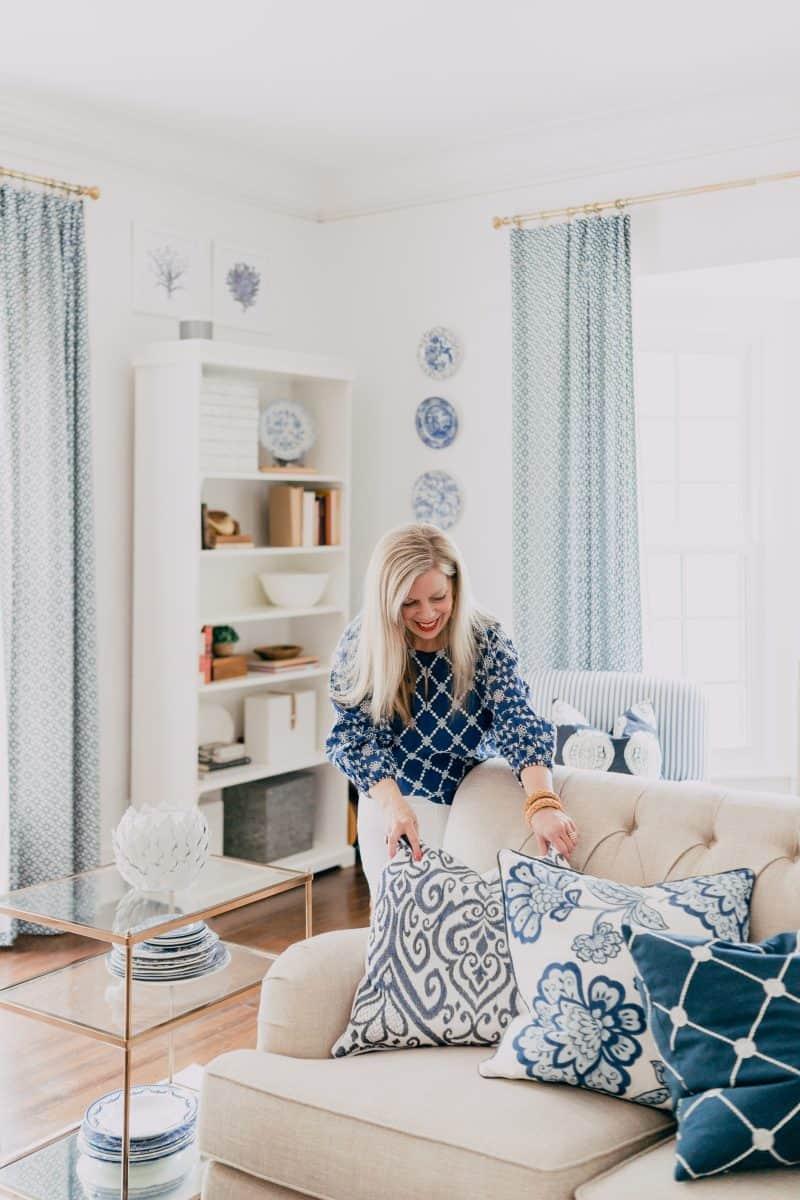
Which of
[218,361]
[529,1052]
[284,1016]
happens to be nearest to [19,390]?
[218,361]

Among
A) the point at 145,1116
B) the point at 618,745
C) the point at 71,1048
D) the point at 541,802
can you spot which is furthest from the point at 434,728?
the point at 71,1048

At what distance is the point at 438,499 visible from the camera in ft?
16.1

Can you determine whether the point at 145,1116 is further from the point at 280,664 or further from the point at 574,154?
the point at 574,154

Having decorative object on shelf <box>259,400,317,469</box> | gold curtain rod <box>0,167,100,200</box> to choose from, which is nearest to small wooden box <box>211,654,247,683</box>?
decorative object on shelf <box>259,400,317,469</box>

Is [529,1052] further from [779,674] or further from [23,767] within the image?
[779,674]

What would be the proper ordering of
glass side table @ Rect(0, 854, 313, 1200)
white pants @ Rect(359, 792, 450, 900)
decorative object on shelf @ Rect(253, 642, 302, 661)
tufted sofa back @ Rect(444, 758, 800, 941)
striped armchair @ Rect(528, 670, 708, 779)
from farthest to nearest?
decorative object on shelf @ Rect(253, 642, 302, 661) < striped armchair @ Rect(528, 670, 708, 779) < white pants @ Rect(359, 792, 450, 900) < glass side table @ Rect(0, 854, 313, 1200) < tufted sofa back @ Rect(444, 758, 800, 941)

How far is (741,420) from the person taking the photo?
479cm

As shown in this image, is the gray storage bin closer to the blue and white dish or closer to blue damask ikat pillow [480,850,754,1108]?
the blue and white dish

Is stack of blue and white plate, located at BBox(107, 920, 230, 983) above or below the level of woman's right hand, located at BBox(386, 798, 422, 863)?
below

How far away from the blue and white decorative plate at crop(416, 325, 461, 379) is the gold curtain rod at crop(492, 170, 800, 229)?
478 mm

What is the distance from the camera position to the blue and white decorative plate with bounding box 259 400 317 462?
187 inches

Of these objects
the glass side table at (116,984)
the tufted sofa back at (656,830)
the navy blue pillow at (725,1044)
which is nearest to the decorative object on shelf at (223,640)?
the glass side table at (116,984)

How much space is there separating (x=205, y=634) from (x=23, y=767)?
30.8 inches

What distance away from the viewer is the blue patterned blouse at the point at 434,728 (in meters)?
2.61
